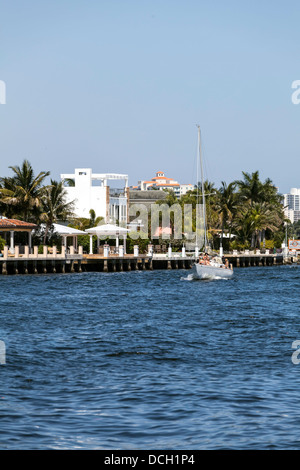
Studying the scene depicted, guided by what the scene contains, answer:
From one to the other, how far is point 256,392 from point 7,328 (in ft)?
42.3

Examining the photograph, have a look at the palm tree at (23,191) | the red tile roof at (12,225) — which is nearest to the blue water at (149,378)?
the red tile roof at (12,225)

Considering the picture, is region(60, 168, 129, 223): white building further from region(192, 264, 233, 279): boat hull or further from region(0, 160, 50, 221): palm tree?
region(192, 264, 233, 279): boat hull

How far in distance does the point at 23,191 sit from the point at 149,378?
186 ft

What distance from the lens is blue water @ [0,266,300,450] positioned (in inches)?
494

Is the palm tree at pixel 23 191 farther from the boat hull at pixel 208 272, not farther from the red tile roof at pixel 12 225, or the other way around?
the boat hull at pixel 208 272

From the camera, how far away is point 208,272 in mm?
57500

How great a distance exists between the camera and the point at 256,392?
15.5 meters

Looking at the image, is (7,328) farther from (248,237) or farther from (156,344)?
(248,237)

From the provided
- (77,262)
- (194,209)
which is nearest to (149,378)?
(77,262)

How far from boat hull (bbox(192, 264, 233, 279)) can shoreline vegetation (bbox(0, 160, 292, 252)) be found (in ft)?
51.2

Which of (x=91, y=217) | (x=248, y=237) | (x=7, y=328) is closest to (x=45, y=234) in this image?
(x=91, y=217)

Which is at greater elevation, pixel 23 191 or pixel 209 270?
pixel 23 191

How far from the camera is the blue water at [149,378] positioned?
41.1 feet

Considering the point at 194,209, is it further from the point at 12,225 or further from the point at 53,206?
the point at 12,225
